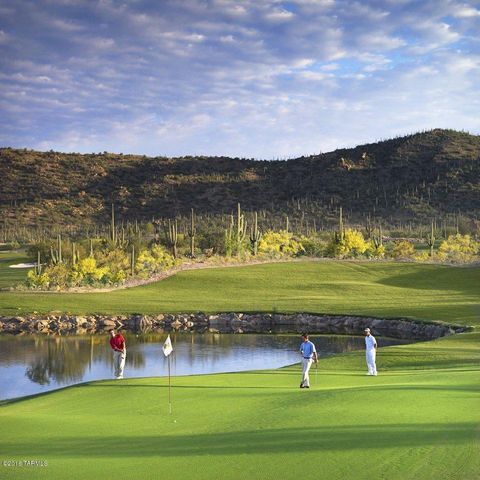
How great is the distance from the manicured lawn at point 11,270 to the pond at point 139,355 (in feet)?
70.3

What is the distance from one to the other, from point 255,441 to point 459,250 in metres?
70.4

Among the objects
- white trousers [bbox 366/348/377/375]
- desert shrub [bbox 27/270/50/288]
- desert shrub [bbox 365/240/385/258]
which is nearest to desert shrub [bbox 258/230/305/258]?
desert shrub [bbox 365/240/385/258]

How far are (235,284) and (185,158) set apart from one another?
10543 centimetres

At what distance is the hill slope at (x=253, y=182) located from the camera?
124 meters

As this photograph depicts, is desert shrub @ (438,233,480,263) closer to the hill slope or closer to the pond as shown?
the hill slope

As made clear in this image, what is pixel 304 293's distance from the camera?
57.9 m

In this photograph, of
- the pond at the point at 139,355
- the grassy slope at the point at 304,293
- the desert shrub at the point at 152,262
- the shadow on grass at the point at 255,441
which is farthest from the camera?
the desert shrub at the point at 152,262

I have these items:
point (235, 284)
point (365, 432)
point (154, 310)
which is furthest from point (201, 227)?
point (365, 432)

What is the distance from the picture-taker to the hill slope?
12369 cm

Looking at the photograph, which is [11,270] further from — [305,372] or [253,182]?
[253,182]

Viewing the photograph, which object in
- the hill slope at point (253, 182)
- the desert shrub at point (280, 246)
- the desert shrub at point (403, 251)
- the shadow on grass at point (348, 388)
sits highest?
Result: the hill slope at point (253, 182)

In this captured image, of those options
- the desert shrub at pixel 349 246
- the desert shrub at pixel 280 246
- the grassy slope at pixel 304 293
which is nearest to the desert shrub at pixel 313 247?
the desert shrub at pixel 280 246

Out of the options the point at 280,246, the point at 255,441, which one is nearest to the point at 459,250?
the point at 280,246

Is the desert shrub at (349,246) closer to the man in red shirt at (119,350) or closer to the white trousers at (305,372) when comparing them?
the man in red shirt at (119,350)
